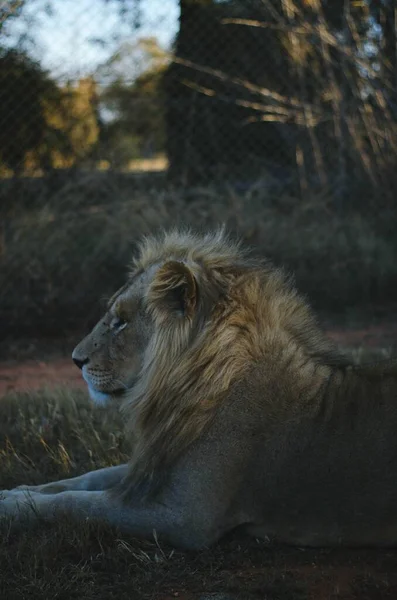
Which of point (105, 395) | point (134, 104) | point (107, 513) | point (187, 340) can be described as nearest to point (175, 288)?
point (187, 340)

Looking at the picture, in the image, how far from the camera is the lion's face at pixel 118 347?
2.85 m

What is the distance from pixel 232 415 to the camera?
2.58 meters

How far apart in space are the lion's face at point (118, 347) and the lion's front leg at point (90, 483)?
30 centimetres

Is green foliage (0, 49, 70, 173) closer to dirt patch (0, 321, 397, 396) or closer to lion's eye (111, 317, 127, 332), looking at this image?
dirt patch (0, 321, 397, 396)

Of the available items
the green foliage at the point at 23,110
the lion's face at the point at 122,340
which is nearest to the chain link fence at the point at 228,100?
the green foliage at the point at 23,110

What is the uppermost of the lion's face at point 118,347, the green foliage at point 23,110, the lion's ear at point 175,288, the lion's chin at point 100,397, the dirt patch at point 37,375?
the green foliage at point 23,110

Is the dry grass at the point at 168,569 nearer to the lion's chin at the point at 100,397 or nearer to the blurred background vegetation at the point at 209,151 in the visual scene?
the lion's chin at the point at 100,397

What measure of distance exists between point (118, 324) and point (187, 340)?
0.33m

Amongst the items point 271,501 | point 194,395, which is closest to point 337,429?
point 271,501

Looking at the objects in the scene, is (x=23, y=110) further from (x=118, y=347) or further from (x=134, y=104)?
(x=118, y=347)

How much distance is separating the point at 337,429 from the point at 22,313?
12.6 ft

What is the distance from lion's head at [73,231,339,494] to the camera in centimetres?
263

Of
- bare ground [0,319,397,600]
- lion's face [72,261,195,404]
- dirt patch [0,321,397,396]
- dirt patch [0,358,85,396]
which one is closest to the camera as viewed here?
bare ground [0,319,397,600]

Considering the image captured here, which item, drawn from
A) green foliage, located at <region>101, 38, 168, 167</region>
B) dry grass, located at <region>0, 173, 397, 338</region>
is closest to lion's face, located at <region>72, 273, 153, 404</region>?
dry grass, located at <region>0, 173, 397, 338</region>
